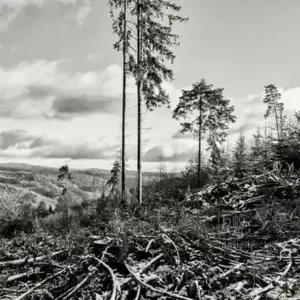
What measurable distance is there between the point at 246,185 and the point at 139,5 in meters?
11.4

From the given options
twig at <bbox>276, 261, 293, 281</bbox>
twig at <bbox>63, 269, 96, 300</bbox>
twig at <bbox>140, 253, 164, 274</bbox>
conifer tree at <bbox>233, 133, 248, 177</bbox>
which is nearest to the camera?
twig at <bbox>63, 269, 96, 300</bbox>

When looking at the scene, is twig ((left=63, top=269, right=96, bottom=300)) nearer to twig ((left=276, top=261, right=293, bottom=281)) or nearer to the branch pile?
the branch pile

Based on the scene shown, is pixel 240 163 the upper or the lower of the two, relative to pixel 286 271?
upper

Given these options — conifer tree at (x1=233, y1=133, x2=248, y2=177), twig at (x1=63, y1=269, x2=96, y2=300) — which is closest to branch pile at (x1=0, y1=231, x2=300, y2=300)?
twig at (x1=63, y1=269, x2=96, y2=300)

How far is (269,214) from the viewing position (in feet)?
19.3

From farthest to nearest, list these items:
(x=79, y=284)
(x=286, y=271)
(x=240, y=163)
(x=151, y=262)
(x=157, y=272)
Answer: (x=240, y=163) < (x=151, y=262) < (x=157, y=272) < (x=286, y=271) < (x=79, y=284)

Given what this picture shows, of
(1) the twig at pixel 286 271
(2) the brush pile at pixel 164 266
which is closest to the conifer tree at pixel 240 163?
(2) the brush pile at pixel 164 266

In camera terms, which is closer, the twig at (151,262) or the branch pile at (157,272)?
the branch pile at (157,272)

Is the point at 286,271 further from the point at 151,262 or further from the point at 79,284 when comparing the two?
the point at 79,284

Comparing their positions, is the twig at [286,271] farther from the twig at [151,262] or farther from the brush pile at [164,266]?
the twig at [151,262]

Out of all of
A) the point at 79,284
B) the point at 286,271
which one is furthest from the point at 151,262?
the point at 286,271

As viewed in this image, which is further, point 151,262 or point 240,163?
point 240,163

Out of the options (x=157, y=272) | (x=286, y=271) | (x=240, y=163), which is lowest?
(x=157, y=272)

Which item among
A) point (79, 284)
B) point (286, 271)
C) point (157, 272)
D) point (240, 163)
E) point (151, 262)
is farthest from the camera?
point (240, 163)
